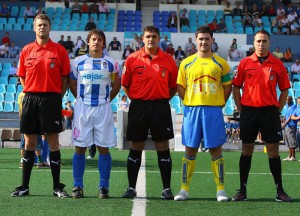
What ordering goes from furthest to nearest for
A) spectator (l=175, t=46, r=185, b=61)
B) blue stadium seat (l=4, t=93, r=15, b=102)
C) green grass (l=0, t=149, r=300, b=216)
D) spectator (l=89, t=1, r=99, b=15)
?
spectator (l=89, t=1, r=99, b=15)
spectator (l=175, t=46, r=185, b=61)
blue stadium seat (l=4, t=93, r=15, b=102)
green grass (l=0, t=149, r=300, b=216)

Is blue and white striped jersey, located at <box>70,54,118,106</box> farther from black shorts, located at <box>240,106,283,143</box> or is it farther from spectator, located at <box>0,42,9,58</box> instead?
spectator, located at <box>0,42,9,58</box>

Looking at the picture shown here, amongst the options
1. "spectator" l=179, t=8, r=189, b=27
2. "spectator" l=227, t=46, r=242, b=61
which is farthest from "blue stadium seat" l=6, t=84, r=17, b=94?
"spectator" l=179, t=8, r=189, b=27

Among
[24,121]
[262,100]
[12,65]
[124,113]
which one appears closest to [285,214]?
[262,100]

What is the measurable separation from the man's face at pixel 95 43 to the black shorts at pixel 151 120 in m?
0.79

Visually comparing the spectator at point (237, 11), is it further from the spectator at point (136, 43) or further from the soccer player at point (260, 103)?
the soccer player at point (260, 103)

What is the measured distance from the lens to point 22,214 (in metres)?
7.84

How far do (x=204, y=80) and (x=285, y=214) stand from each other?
1.98 m

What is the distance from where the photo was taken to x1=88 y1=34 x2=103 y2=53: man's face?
30.3 feet

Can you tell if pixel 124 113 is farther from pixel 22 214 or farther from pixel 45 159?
pixel 22 214

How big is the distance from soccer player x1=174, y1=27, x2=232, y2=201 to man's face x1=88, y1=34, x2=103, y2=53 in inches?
40.5

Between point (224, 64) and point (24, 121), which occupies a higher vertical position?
point (224, 64)

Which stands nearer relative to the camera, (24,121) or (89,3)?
(24,121)

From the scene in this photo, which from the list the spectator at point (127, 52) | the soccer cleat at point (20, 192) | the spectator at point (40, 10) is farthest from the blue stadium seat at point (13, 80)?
the soccer cleat at point (20, 192)

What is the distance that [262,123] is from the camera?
9273 millimetres
